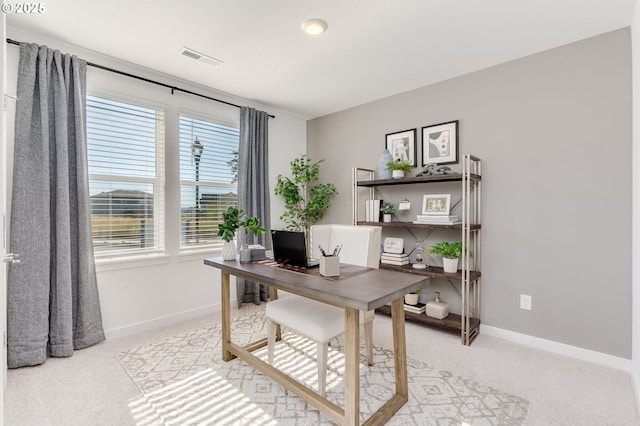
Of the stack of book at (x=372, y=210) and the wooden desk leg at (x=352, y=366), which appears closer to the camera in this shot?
the wooden desk leg at (x=352, y=366)

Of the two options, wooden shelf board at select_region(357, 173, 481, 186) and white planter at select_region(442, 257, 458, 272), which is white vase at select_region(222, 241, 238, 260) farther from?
white planter at select_region(442, 257, 458, 272)

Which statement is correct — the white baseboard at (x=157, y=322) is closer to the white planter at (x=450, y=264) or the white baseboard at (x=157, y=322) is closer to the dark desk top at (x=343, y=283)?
the dark desk top at (x=343, y=283)

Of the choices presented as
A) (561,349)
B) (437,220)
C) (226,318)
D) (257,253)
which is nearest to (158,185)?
(257,253)

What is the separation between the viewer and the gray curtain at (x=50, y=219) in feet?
7.66

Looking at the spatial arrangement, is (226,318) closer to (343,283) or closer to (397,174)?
(343,283)

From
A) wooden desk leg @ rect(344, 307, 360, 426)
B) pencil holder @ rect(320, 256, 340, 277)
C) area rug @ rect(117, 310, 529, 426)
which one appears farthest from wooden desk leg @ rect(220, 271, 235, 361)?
wooden desk leg @ rect(344, 307, 360, 426)

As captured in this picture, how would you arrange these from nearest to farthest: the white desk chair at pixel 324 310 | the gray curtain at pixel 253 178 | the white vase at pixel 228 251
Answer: the white desk chair at pixel 324 310, the white vase at pixel 228 251, the gray curtain at pixel 253 178

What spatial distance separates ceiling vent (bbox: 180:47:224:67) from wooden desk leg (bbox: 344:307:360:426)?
2413mm

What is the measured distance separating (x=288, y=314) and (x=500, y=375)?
1534 millimetres

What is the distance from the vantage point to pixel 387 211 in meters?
3.54

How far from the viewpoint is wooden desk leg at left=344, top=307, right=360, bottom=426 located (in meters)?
1.59

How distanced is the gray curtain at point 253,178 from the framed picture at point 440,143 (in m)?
1.84

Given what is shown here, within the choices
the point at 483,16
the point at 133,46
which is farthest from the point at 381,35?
the point at 133,46

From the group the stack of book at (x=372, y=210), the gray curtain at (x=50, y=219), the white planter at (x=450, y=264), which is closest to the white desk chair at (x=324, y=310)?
the white planter at (x=450, y=264)
